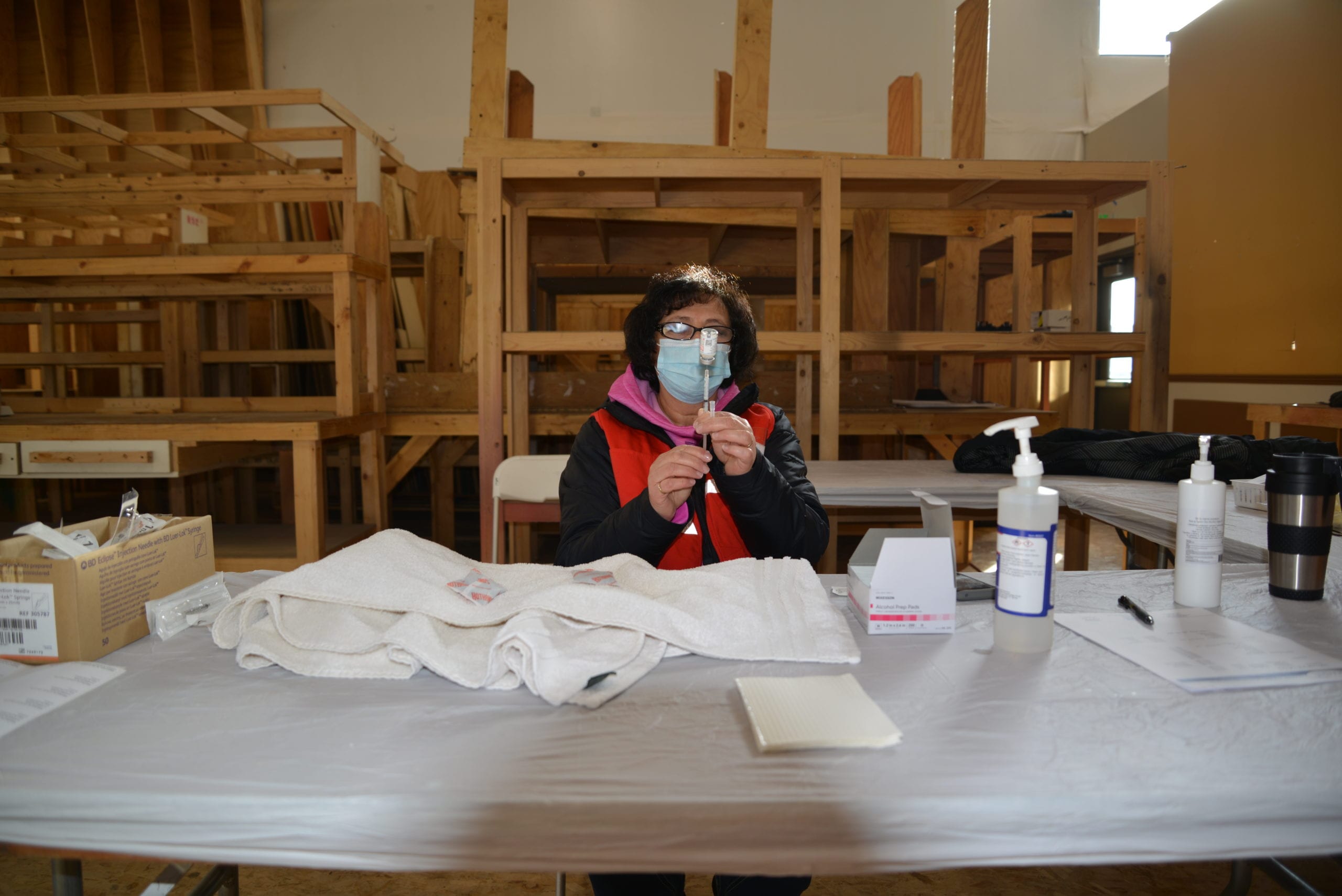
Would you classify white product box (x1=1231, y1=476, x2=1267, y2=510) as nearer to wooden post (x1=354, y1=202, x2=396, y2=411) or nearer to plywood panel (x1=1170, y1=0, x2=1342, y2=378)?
plywood panel (x1=1170, y1=0, x2=1342, y2=378)

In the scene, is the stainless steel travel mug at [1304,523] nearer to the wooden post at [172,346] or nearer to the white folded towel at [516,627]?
the white folded towel at [516,627]

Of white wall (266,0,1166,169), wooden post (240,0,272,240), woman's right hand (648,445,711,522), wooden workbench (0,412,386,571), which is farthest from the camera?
white wall (266,0,1166,169)

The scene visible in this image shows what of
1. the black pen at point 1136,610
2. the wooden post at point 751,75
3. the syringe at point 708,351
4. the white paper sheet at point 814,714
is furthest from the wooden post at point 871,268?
the white paper sheet at point 814,714

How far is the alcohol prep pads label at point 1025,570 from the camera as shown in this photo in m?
0.79

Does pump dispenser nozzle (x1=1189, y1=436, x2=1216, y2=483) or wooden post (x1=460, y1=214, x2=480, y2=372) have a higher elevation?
wooden post (x1=460, y1=214, x2=480, y2=372)

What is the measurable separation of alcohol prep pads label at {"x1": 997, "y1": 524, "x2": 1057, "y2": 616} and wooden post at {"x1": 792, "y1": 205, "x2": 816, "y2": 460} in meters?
2.23

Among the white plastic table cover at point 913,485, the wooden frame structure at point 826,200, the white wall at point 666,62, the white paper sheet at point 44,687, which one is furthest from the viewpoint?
the white wall at point 666,62

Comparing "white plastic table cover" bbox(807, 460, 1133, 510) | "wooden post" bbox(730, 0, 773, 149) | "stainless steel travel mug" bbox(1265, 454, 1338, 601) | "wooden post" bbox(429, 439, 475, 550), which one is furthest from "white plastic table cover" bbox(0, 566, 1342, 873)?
"wooden post" bbox(429, 439, 475, 550)

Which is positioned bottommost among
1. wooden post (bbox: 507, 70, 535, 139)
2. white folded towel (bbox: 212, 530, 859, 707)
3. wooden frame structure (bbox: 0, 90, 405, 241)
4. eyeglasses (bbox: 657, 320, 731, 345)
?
white folded towel (bbox: 212, 530, 859, 707)

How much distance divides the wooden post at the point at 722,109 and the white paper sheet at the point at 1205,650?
3.38m

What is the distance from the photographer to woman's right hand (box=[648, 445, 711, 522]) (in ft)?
3.71

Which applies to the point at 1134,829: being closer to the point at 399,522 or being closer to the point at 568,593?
the point at 568,593

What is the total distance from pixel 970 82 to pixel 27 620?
134 inches

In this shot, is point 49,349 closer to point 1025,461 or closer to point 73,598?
point 73,598
